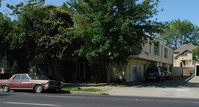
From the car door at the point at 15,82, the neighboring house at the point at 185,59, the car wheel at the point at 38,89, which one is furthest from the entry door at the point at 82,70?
the neighboring house at the point at 185,59

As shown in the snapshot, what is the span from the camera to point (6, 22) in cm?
2098

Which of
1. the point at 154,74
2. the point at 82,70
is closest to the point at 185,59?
the point at 154,74

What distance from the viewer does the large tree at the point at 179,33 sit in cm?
7588

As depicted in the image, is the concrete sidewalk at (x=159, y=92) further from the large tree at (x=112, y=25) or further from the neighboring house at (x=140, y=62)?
the neighboring house at (x=140, y=62)

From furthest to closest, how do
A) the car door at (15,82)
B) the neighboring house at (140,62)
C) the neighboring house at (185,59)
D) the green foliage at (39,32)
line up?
the neighboring house at (185,59)
the neighboring house at (140,62)
the green foliage at (39,32)
the car door at (15,82)

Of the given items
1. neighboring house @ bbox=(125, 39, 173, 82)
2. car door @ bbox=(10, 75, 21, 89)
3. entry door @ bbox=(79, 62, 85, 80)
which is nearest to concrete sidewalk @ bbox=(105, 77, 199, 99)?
neighboring house @ bbox=(125, 39, 173, 82)

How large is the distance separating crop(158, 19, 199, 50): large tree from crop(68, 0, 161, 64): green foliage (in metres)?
58.4

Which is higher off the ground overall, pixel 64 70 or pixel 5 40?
pixel 5 40

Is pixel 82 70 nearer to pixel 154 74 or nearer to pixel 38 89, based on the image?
pixel 154 74

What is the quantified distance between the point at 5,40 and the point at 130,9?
38.8ft

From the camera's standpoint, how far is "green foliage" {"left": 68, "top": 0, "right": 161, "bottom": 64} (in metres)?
18.6

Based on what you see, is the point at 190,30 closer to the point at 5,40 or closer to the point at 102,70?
the point at 102,70

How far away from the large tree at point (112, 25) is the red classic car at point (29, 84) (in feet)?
15.4

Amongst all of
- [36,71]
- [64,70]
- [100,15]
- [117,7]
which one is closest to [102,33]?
[100,15]
